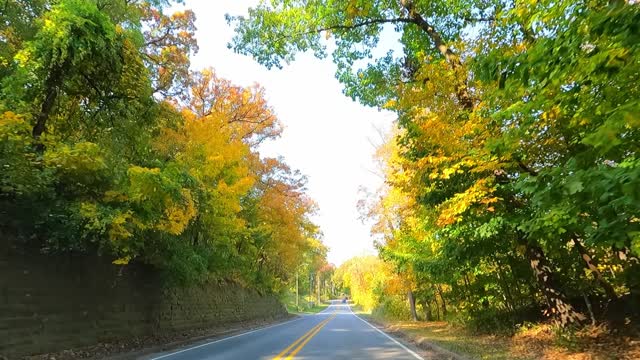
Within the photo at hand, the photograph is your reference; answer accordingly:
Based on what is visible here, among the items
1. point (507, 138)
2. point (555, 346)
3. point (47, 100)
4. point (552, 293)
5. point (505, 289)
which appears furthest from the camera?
point (505, 289)

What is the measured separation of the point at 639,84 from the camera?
209 inches

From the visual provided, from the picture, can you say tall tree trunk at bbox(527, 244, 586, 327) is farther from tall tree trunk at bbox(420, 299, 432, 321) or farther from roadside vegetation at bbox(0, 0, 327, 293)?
tall tree trunk at bbox(420, 299, 432, 321)

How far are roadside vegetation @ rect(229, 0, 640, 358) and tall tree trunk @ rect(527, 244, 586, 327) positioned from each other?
0.10 feet

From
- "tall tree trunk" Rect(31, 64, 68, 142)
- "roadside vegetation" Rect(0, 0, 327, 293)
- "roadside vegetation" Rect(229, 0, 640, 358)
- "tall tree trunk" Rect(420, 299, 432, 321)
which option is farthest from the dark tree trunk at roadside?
"tall tree trunk" Rect(31, 64, 68, 142)

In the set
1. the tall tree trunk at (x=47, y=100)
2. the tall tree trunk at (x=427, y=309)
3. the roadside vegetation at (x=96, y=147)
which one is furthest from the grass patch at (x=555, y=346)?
the tall tree trunk at (x=427, y=309)

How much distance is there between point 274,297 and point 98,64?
46.4 m

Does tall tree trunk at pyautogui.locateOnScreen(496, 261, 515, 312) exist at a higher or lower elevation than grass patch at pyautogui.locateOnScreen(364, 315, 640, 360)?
higher

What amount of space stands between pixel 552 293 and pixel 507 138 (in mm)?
7218

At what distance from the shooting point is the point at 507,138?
7.11 m

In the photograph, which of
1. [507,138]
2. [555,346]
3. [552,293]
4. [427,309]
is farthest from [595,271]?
[427,309]

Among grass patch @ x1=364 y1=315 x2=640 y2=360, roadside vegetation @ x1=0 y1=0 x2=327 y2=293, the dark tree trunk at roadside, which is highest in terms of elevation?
roadside vegetation @ x1=0 y1=0 x2=327 y2=293

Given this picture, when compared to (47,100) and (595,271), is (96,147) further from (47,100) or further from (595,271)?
(595,271)

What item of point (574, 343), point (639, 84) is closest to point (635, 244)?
point (639, 84)

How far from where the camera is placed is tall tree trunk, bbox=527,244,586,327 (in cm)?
1218
